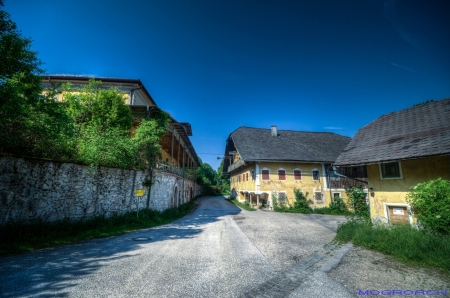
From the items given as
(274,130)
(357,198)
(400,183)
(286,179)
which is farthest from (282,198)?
(400,183)

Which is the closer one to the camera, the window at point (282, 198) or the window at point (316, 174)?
the window at point (282, 198)

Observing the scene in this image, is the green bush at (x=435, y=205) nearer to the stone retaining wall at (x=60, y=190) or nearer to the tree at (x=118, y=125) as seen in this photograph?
the tree at (x=118, y=125)

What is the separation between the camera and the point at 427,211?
19.7 ft

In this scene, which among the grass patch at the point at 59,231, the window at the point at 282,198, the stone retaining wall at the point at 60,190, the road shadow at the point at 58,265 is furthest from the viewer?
the window at the point at 282,198

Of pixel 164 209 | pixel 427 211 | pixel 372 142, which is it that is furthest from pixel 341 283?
pixel 164 209

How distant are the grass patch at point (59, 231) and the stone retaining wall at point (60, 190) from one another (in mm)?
385

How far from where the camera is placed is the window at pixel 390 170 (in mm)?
8094

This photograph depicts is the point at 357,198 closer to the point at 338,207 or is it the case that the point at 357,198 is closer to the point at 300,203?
the point at 338,207

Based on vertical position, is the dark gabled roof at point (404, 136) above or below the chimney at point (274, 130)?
below

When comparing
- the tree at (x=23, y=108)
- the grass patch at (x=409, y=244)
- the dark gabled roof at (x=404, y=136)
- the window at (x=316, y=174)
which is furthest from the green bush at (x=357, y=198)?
the tree at (x=23, y=108)

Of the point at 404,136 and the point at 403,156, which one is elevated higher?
the point at 404,136

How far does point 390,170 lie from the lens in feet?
27.6

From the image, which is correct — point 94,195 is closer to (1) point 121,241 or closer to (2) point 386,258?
(1) point 121,241

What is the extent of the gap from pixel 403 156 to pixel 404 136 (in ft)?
7.67
